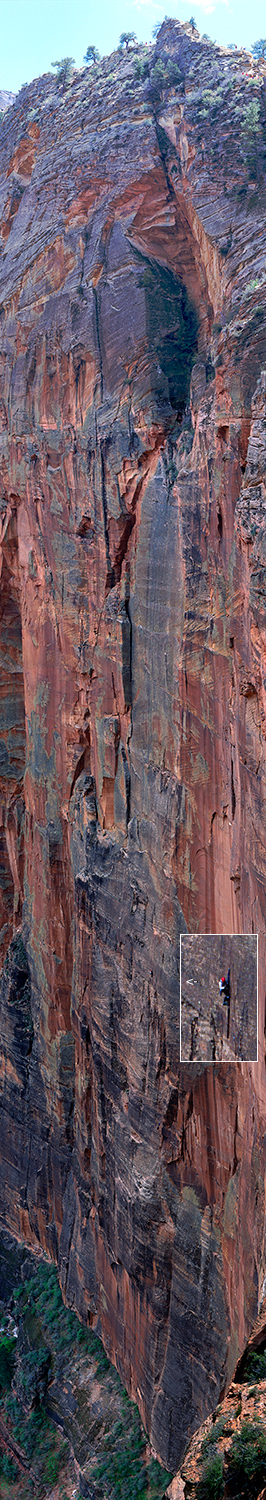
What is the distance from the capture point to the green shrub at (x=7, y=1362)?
2923 cm

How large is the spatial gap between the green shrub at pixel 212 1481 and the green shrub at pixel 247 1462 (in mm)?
142

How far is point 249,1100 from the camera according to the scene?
1511cm

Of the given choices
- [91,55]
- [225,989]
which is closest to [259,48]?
[91,55]

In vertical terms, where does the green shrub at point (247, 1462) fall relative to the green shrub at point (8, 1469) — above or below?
above

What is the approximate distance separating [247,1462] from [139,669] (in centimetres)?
1496

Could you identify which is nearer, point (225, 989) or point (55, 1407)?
point (225, 989)

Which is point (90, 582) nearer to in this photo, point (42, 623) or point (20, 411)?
point (42, 623)

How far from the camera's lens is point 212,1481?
8.43 m

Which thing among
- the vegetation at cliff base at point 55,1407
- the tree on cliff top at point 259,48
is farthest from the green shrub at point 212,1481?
the tree on cliff top at point 259,48

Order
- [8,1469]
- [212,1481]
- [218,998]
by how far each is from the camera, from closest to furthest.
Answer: [212,1481], [218,998], [8,1469]

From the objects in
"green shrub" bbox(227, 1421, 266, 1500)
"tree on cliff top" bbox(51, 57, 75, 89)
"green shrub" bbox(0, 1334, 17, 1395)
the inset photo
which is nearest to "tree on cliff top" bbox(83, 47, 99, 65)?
"tree on cliff top" bbox(51, 57, 75, 89)

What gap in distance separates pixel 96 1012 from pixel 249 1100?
9.64 meters

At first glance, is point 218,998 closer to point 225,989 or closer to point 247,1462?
point 225,989

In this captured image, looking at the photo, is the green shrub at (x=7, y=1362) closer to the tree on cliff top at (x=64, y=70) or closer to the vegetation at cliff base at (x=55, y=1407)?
the vegetation at cliff base at (x=55, y=1407)
